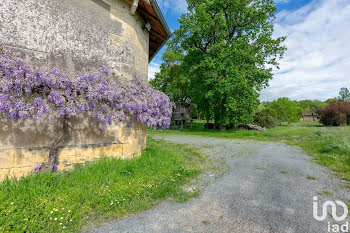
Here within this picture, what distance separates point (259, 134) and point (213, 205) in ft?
44.9

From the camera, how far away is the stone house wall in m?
3.82

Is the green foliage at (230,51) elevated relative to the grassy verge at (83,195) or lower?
elevated

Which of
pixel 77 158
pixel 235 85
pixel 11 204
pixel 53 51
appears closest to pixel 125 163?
pixel 77 158

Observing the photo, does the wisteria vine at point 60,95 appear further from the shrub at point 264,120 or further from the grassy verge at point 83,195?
the shrub at point 264,120

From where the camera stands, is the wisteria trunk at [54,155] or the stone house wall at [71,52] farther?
the wisteria trunk at [54,155]

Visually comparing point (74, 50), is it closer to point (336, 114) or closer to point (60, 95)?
point (60, 95)

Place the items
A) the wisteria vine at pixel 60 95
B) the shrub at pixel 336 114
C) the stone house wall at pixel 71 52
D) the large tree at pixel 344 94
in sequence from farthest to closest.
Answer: the large tree at pixel 344 94 → the shrub at pixel 336 114 → the stone house wall at pixel 71 52 → the wisteria vine at pixel 60 95

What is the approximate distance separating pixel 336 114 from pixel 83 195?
1219 inches

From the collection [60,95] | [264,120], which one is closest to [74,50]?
[60,95]

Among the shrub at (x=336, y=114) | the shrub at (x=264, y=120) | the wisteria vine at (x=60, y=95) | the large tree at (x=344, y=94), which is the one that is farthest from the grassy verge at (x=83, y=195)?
the large tree at (x=344, y=94)

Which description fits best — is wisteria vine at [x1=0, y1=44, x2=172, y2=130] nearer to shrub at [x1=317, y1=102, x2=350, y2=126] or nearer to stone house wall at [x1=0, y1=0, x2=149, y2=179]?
stone house wall at [x1=0, y1=0, x2=149, y2=179]

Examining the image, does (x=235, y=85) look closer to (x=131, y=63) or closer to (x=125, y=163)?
(x=131, y=63)

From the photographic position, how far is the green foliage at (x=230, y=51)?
1571cm

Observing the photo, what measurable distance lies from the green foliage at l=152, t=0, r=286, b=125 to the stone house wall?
37.4 feet
